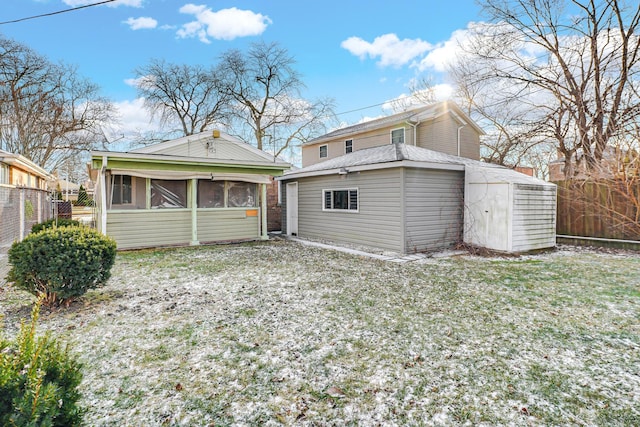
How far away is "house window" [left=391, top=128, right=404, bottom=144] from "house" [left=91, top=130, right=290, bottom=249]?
667cm

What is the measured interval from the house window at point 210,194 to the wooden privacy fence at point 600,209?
10.5m

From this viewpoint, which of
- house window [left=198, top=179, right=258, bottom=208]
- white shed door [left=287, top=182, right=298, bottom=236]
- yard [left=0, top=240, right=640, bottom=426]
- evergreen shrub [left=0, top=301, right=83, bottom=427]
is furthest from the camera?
white shed door [left=287, top=182, right=298, bottom=236]

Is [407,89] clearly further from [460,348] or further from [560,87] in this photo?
[460,348]

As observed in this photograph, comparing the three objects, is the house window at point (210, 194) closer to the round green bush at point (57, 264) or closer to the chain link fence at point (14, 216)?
the chain link fence at point (14, 216)

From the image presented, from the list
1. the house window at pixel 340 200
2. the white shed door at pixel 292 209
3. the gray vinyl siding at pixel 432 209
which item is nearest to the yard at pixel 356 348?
the gray vinyl siding at pixel 432 209

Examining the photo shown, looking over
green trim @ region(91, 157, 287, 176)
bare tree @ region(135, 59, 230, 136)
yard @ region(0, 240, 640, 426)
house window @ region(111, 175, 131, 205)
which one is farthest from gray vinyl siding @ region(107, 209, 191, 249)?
bare tree @ region(135, 59, 230, 136)

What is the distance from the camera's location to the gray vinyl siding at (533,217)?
8320mm

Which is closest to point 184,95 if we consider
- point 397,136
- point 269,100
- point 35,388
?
point 269,100

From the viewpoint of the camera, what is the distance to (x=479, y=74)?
1340 centimetres

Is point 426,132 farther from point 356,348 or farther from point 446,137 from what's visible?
point 356,348

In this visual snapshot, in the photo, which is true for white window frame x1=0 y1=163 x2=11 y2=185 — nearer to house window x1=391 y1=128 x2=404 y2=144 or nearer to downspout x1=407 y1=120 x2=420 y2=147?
house window x1=391 y1=128 x2=404 y2=144

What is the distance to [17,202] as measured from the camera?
9.55 meters

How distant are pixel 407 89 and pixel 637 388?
22.8m

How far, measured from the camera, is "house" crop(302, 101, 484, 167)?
607 inches
